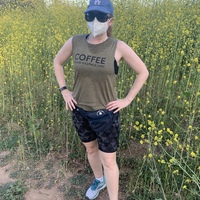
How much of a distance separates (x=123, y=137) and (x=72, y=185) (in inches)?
34.4

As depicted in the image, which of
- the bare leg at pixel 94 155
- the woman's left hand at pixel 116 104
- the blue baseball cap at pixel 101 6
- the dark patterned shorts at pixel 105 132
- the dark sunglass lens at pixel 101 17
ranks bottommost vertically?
the bare leg at pixel 94 155

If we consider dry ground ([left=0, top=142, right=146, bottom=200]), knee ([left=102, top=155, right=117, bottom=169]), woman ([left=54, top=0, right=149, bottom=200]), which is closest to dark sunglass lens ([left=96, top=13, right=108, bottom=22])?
woman ([left=54, top=0, right=149, bottom=200])

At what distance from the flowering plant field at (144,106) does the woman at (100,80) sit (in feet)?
1.17

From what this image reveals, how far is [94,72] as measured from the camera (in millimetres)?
1709

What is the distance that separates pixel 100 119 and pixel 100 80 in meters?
0.30

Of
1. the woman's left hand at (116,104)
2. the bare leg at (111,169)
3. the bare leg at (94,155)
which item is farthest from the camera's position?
the bare leg at (94,155)

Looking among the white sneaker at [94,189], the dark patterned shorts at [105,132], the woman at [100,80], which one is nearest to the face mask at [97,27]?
the woman at [100,80]

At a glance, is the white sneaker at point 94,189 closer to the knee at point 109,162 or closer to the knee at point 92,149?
the knee at point 92,149

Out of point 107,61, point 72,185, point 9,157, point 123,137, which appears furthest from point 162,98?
point 9,157

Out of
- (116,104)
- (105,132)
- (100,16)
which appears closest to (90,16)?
(100,16)

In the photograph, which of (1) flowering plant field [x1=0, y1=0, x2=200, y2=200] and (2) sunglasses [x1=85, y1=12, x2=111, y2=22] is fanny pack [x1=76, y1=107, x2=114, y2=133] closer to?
(1) flowering plant field [x1=0, y1=0, x2=200, y2=200]

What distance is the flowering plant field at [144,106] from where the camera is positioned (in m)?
2.36

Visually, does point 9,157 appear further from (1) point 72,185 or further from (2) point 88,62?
(2) point 88,62

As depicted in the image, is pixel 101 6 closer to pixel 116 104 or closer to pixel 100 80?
pixel 100 80
